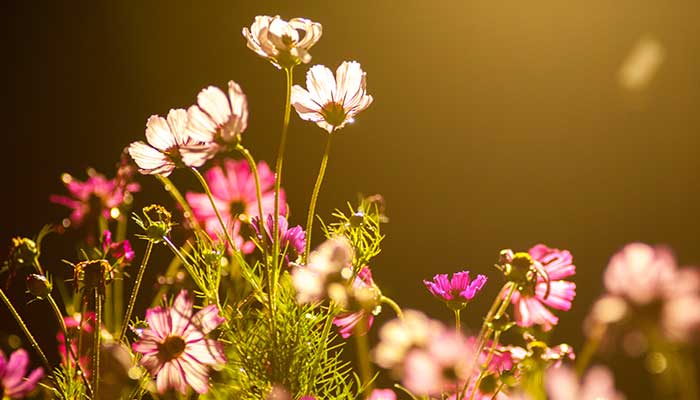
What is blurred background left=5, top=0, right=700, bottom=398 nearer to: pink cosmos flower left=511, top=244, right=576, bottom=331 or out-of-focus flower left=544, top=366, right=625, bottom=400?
pink cosmos flower left=511, top=244, right=576, bottom=331

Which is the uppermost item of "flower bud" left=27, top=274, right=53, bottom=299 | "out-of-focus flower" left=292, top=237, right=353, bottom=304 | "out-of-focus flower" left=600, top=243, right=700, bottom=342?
"out-of-focus flower" left=600, top=243, right=700, bottom=342

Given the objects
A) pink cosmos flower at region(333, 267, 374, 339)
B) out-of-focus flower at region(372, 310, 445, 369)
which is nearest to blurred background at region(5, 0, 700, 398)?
pink cosmos flower at region(333, 267, 374, 339)

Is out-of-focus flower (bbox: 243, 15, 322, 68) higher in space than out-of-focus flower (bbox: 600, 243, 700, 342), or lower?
higher

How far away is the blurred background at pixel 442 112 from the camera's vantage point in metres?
1.20

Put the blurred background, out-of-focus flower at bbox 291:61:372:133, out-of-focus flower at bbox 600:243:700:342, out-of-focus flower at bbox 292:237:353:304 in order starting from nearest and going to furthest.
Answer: out-of-focus flower at bbox 600:243:700:342
out-of-focus flower at bbox 292:237:353:304
out-of-focus flower at bbox 291:61:372:133
the blurred background

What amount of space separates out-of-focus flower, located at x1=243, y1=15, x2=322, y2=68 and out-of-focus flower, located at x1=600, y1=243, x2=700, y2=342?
20 centimetres

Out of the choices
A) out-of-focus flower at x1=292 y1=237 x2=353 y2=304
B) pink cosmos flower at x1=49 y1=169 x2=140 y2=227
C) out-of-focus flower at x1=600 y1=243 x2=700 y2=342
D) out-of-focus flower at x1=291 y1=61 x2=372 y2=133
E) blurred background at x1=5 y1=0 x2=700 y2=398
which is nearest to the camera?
out-of-focus flower at x1=600 y1=243 x2=700 y2=342

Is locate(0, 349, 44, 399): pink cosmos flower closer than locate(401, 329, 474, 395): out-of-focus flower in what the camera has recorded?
No

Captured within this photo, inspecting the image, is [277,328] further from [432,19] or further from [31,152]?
[432,19]

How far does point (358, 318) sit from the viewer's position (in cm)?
34

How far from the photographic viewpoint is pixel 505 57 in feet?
4.72

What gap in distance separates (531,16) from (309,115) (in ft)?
3.79

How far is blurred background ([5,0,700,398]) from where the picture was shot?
1200 mm

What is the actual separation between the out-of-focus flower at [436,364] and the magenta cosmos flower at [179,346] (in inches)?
4.2
